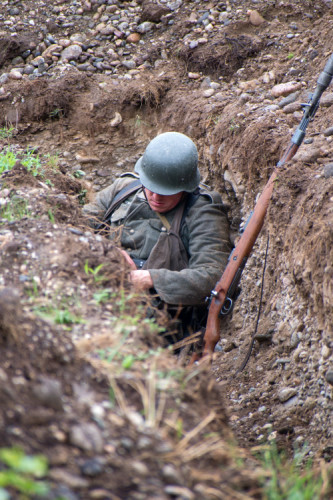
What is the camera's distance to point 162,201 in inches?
173

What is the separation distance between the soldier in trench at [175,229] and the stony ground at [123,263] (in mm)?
445

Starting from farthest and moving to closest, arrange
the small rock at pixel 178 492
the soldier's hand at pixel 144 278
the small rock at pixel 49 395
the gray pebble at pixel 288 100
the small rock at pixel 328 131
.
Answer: the gray pebble at pixel 288 100, the small rock at pixel 328 131, the soldier's hand at pixel 144 278, the small rock at pixel 49 395, the small rock at pixel 178 492

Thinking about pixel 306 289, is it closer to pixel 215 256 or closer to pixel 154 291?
pixel 215 256

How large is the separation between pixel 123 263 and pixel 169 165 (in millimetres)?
1222

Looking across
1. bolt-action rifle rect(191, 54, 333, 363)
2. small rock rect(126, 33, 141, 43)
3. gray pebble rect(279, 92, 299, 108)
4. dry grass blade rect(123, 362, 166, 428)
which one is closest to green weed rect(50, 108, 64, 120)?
small rock rect(126, 33, 141, 43)

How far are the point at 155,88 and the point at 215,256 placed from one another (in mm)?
2978

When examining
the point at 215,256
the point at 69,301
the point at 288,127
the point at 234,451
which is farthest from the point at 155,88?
the point at 234,451

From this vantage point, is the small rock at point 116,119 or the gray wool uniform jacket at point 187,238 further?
the small rock at point 116,119

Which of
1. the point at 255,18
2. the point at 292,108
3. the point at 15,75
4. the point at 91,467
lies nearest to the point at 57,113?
the point at 15,75

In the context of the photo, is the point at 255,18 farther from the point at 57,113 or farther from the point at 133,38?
the point at 57,113

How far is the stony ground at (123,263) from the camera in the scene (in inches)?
74.2

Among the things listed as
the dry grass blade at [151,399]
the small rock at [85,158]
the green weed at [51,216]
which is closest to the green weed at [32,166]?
the green weed at [51,216]

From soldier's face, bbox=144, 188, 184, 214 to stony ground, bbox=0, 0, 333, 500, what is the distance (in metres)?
0.67

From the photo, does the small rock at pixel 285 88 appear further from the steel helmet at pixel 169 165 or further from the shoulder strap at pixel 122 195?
the shoulder strap at pixel 122 195
